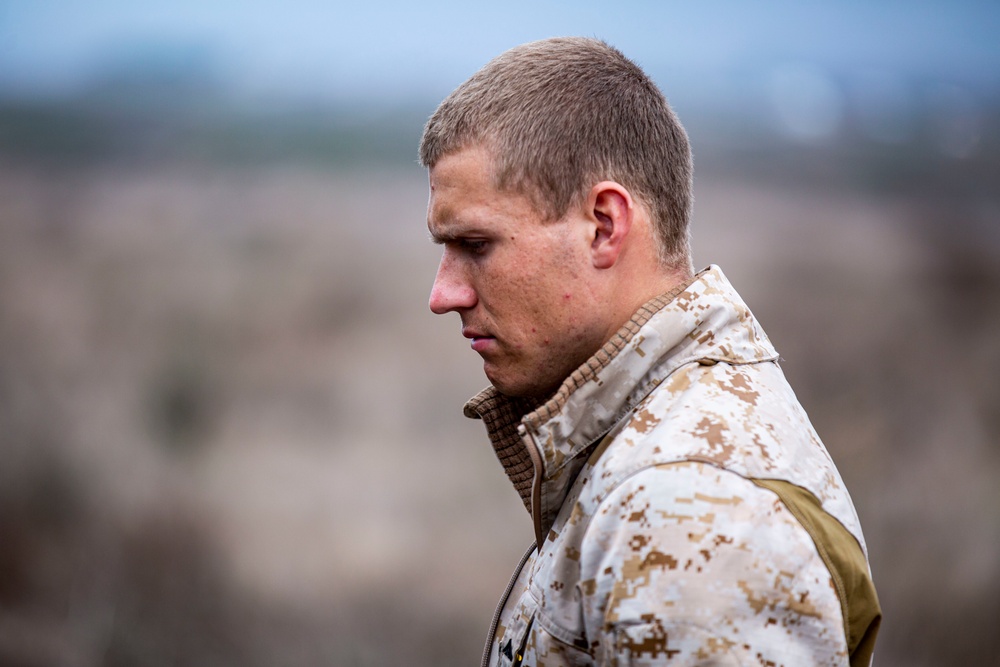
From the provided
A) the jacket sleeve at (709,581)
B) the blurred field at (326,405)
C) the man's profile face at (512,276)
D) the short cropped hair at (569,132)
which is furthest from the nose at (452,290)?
the blurred field at (326,405)

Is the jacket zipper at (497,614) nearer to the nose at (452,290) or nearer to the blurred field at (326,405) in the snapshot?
the nose at (452,290)

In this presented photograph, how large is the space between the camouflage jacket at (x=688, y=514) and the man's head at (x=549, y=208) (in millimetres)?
108

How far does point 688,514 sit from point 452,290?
23.6 inches

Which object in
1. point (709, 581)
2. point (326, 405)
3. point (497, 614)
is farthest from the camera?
point (326, 405)

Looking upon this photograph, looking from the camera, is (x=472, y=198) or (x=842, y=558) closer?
(x=842, y=558)

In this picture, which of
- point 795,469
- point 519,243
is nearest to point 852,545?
point 795,469

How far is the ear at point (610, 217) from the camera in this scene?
1.49 m

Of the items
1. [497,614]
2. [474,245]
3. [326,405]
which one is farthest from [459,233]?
[326,405]

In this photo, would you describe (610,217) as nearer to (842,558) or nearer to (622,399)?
(622,399)

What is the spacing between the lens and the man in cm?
117

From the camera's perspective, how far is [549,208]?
1.49 metres

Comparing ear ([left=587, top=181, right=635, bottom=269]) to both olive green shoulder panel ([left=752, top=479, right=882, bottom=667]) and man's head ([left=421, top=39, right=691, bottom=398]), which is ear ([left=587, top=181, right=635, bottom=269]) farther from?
olive green shoulder panel ([left=752, top=479, right=882, bottom=667])

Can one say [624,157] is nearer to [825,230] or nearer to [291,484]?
[291,484]

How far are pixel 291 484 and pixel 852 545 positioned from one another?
3832mm
